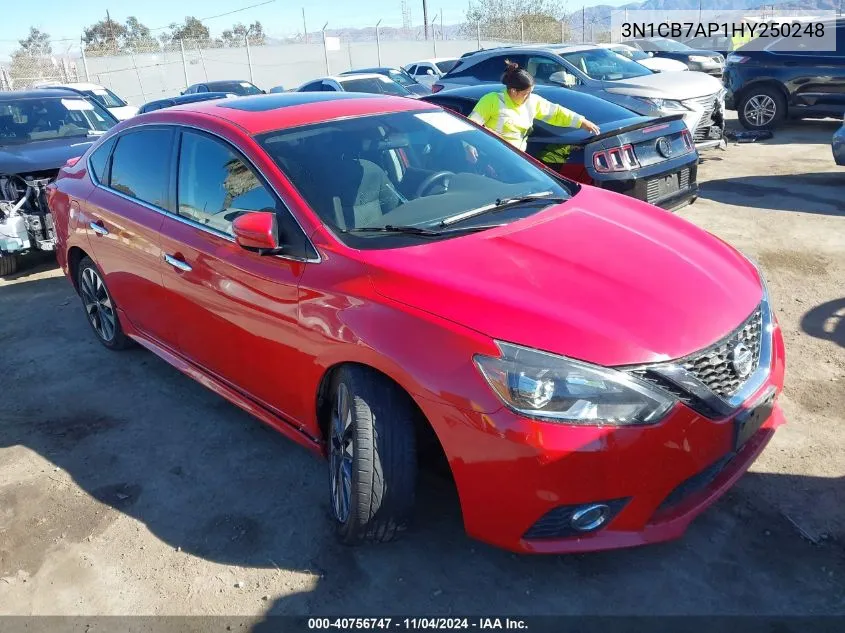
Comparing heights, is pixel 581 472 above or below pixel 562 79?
below

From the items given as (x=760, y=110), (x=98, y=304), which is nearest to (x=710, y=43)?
(x=760, y=110)

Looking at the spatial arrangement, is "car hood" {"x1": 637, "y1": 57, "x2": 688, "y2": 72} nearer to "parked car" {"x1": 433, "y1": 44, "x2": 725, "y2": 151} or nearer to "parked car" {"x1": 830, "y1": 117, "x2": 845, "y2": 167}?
"parked car" {"x1": 433, "y1": 44, "x2": 725, "y2": 151}

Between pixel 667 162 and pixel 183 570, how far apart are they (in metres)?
4.96

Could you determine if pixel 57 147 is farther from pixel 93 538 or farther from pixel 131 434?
pixel 93 538

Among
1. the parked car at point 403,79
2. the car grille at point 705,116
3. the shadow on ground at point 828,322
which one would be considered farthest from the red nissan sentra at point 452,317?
the parked car at point 403,79

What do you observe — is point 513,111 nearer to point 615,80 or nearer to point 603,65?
point 615,80

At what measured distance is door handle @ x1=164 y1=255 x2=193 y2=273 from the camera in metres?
3.54

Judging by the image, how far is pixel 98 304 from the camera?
16.3ft

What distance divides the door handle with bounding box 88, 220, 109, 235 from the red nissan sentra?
0.38 metres

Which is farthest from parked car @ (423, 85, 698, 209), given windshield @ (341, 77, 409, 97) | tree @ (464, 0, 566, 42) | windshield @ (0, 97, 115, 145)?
tree @ (464, 0, 566, 42)

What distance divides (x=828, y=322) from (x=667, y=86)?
19.5 ft

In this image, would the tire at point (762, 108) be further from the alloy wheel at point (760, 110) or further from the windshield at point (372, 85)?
the windshield at point (372, 85)

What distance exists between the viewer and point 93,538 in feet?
10.4

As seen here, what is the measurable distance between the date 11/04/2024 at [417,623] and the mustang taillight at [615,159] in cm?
428
